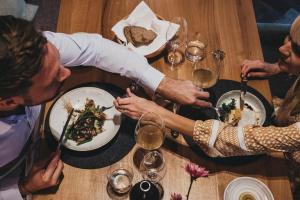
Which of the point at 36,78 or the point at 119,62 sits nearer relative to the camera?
the point at 36,78

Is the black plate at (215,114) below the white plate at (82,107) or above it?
above

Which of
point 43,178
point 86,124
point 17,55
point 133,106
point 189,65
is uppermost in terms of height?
point 17,55

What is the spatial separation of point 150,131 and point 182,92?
25cm

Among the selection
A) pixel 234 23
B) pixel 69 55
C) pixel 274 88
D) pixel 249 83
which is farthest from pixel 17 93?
pixel 274 88

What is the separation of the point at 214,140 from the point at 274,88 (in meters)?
1.18

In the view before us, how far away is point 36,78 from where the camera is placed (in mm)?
1209

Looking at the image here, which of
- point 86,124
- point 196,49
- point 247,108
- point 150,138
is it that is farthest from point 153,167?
point 196,49

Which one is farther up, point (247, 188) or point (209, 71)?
point (209, 71)

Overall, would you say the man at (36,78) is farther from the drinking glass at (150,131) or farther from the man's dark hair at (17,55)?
the drinking glass at (150,131)

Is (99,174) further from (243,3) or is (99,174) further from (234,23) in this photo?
(243,3)

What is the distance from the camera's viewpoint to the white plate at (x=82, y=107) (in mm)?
1509

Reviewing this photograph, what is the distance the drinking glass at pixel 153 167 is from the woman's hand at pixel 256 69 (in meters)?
0.60

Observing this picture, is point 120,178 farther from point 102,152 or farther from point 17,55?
point 17,55

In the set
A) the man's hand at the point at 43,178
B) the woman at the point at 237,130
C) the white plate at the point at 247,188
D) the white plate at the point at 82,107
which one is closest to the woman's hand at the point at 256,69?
the woman at the point at 237,130
